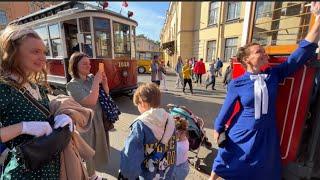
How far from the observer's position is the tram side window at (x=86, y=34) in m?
7.07

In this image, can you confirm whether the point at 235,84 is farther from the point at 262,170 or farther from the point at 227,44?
the point at 227,44

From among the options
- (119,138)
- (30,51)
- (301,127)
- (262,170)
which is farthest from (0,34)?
(119,138)

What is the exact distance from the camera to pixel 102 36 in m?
7.37

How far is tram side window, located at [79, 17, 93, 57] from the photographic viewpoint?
7074 millimetres

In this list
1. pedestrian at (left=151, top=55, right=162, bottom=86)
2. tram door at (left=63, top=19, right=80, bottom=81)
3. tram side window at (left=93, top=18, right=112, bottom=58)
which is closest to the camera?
tram side window at (left=93, top=18, right=112, bottom=58)

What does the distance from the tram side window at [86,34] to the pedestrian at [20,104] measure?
5.97m

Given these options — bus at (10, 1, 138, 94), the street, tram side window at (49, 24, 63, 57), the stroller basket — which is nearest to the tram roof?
bus at (10, 1, 138, 94)

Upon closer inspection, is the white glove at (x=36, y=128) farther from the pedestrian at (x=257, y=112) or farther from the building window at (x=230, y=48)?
the building window at (x=230, y=48)

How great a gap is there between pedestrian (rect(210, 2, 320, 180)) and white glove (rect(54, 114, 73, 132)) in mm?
1505

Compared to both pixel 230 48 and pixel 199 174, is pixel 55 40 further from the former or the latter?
pixel 230 48

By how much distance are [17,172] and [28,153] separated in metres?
0.20

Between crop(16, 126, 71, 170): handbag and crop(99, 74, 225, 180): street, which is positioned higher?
crop(16, 126, 71, 170): handbag

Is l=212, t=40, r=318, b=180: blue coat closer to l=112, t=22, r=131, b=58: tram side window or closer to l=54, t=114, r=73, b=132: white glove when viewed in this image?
l=54, t=114, r=73, b=132: white glove

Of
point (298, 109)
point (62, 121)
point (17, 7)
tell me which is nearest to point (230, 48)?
point (298, 109)
